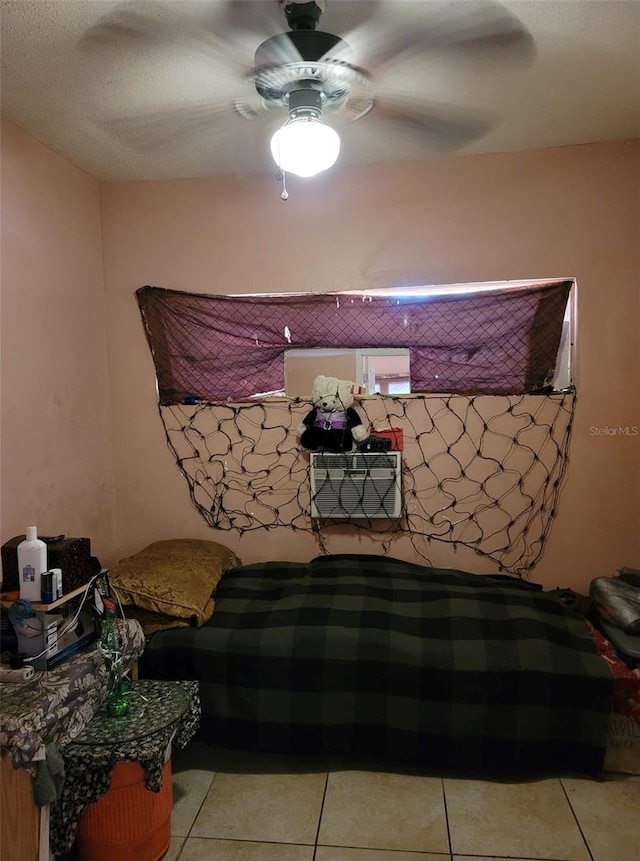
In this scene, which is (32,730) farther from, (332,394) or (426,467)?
(426,467)

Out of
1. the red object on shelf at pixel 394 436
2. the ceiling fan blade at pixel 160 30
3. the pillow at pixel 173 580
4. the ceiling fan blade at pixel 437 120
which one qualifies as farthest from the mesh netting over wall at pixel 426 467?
the ceiling fan blade at pixel 160 30

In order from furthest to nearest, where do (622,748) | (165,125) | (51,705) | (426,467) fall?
(426,467), (165,125), (622,748), (51,705)

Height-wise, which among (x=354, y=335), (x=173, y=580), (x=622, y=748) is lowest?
(x=622, y=748)

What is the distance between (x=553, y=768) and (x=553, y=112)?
243cm

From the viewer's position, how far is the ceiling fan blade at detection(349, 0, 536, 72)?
1.66 metres

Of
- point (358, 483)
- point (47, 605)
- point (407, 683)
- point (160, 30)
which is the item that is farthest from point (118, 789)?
point (160, 30)

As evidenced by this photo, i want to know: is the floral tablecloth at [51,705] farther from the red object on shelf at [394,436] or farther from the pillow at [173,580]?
the red object on shelf at [394,436]

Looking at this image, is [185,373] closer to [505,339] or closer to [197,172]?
[197,172]

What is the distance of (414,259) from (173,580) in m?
1.78

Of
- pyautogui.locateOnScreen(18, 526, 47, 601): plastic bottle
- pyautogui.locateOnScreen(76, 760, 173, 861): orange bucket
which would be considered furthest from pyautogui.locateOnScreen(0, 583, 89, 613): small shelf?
pyautogui.locateOnScreen(76, 760, 173, 861): orange bucket

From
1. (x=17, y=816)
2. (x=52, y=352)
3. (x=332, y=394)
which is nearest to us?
(x=17, y=816)

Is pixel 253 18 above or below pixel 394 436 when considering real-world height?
above

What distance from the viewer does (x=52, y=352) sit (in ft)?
8.18

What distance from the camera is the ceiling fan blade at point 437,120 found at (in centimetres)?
221
